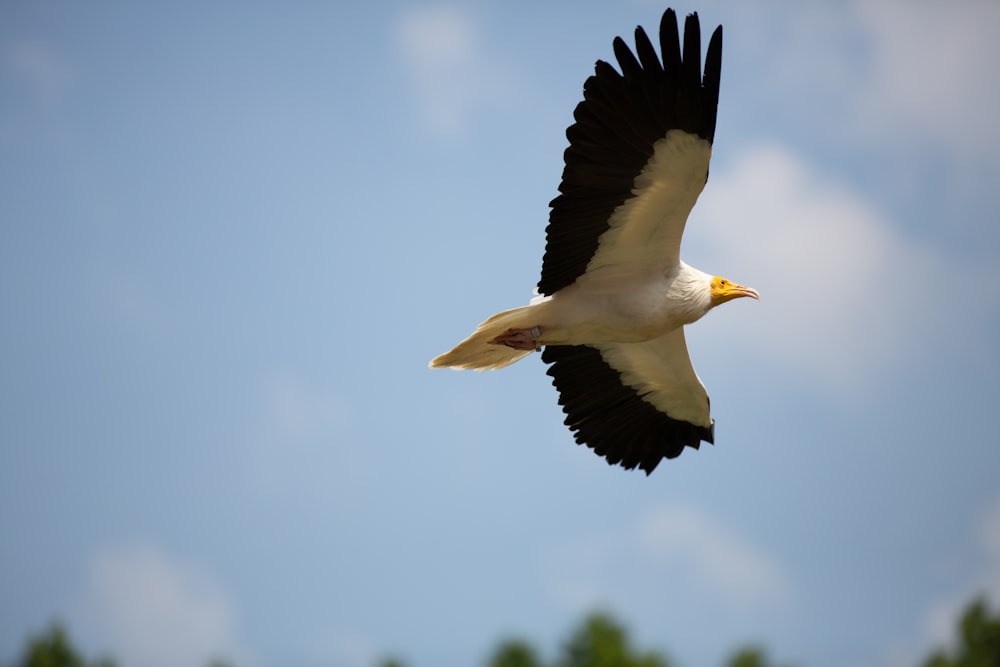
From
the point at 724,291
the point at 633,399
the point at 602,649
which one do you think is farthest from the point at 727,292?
the point at 602,649

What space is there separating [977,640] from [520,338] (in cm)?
2866

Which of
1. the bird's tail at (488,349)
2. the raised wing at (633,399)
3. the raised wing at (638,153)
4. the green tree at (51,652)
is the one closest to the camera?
the raised wing at (638,153)

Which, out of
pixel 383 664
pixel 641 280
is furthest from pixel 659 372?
pixel 383 664

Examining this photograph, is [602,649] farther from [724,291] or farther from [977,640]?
[724,291]

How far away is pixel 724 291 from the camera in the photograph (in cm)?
1026

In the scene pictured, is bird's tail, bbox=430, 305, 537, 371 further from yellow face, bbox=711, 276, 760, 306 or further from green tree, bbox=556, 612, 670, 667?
green tree, bbox=556, 612, 670, 667

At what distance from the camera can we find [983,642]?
3434 cm

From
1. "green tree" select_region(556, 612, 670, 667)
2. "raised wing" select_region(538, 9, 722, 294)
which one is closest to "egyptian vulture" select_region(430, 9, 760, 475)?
"raised wing" select_region(538, 9, 722, 294)

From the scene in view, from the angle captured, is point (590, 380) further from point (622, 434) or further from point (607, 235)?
point (607, 235)

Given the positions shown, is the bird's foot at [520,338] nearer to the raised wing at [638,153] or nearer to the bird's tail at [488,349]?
the bird's tail at [488,349]

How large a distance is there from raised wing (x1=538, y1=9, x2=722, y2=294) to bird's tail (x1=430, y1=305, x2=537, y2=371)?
45 cm

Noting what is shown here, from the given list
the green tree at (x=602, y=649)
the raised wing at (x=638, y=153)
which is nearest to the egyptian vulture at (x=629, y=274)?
the raised wing at (x=638, y=153)

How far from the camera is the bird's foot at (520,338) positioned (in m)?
10.1

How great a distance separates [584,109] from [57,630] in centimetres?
2474
